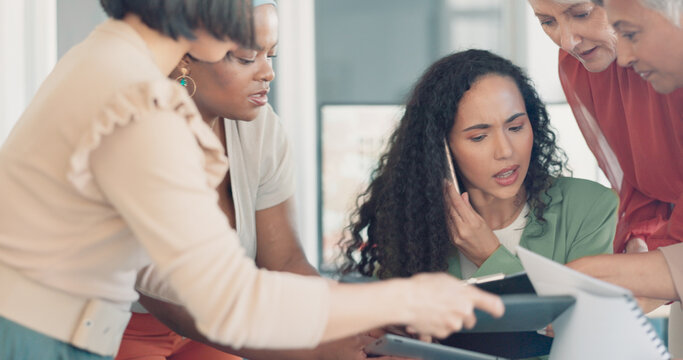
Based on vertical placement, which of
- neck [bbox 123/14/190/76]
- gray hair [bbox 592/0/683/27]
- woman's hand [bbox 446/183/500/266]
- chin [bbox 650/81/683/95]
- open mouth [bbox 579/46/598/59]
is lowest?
woman's hand [bbox 446/183/500/266]

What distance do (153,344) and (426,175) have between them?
714mm

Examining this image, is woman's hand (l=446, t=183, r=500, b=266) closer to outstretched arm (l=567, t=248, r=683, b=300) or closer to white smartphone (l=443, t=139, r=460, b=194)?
white smartphone (l=443, t=139, r=460, b=194)

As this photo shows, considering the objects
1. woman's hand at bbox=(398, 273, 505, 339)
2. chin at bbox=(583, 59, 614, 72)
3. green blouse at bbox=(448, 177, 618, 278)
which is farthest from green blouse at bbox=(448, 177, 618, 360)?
woman's hand at bbox=(398, 273, 505, 339)

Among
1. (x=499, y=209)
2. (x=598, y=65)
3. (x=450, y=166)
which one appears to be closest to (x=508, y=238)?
(x=499, y=209)

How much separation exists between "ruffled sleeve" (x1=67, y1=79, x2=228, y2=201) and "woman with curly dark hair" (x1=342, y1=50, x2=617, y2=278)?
0.86 meters

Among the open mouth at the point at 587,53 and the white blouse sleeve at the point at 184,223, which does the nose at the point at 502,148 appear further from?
the white blouse sleeve at the point at 184,223

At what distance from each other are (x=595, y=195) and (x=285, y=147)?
707mm

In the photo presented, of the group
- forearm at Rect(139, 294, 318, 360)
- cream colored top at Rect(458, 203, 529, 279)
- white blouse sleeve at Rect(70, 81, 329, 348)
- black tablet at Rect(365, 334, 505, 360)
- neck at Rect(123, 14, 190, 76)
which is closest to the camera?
white blouse sleeve at Rect(70, 81, 329, 348)

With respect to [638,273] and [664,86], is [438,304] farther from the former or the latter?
[664,86]

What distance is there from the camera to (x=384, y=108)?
3500 millimetres

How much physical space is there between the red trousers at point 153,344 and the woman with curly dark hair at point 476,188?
426mm

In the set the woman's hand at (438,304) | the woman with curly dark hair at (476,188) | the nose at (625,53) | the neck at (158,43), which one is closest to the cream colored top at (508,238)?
the woman with curly dark hair at (476,188)

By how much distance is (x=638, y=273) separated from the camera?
3.74ft

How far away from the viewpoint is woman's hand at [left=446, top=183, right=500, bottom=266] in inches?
59.7
